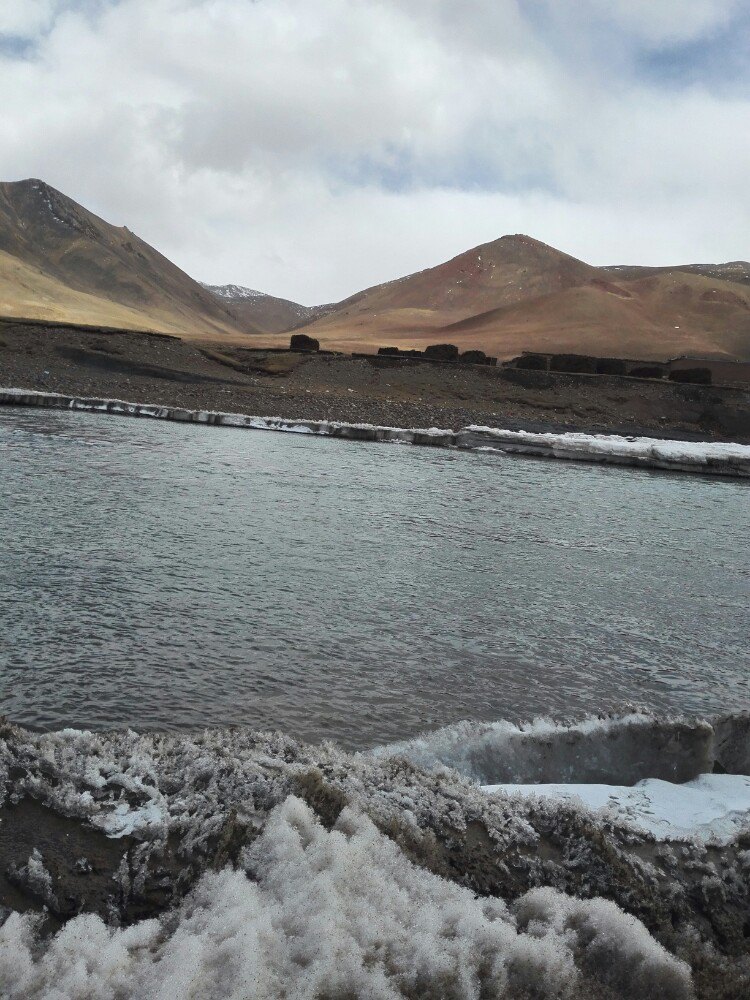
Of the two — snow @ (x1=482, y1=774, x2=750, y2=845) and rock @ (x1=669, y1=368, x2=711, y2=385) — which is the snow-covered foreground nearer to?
snow @ (x1=482, y1=774, x2=750, y2=845)

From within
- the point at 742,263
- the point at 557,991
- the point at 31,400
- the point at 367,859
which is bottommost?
the point at 557,991

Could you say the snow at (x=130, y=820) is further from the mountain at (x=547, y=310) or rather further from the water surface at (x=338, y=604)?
the mountain at (x=547, y=310)

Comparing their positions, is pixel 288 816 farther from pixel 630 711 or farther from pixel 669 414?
pixel 669 414

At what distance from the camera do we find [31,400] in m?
25.1

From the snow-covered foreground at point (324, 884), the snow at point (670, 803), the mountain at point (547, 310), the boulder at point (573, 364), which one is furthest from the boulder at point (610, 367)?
the snow-covered foreground at point (324, 884)

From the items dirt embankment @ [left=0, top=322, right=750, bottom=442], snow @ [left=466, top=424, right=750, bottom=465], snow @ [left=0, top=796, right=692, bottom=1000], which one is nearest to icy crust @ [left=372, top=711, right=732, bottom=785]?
snow @ [left=0, top=796, right=692, bottom=1000]

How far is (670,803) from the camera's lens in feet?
13.1

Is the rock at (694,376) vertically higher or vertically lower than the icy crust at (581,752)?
higher

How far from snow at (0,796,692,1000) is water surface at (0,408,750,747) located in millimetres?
1714

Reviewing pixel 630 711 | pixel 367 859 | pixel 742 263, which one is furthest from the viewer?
pixel 742 263

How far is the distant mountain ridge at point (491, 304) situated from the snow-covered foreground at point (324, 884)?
65.6 m

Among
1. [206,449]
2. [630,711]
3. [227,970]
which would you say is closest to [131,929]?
[227,970]

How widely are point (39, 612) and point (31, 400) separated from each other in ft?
68.4

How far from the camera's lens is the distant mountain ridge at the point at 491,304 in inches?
3282
